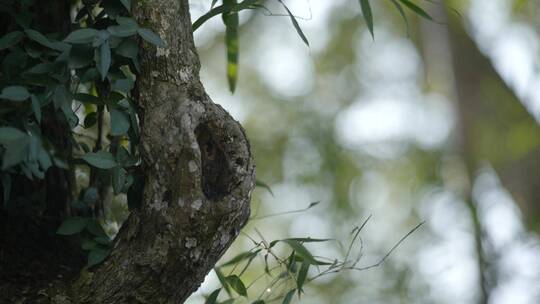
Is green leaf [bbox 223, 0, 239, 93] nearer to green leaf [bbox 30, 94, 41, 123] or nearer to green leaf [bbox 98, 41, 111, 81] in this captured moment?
green leaf [bbox 98, 41, 111, 81]

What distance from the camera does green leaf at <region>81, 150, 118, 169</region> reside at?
1556mm

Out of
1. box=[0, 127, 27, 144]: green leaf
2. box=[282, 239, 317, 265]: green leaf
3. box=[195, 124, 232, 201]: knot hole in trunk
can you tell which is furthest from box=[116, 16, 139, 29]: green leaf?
box=[282, 239, 317, 265]: green leaf

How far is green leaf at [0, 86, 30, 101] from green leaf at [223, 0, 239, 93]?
1.84ft

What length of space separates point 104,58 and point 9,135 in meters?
0.24

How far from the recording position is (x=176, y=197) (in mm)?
1569

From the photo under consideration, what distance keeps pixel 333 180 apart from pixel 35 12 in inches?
200

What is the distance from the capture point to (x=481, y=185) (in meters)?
5.10

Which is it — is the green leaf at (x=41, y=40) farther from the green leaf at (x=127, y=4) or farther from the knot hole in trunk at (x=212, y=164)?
the knot hole in trunk at (x=212, y=164)

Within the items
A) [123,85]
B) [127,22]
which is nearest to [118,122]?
[123,85]

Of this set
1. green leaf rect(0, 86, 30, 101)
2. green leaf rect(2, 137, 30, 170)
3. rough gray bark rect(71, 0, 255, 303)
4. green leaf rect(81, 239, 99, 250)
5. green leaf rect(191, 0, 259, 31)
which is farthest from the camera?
green leaf rect(191, 0, 259, 31)

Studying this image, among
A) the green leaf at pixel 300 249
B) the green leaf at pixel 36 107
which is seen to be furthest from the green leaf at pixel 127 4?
the green leaf at pixel 300 249

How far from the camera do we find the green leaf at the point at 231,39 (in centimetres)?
205

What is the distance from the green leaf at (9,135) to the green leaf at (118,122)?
218mm

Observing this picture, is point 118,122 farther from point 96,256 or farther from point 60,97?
point 96,256
